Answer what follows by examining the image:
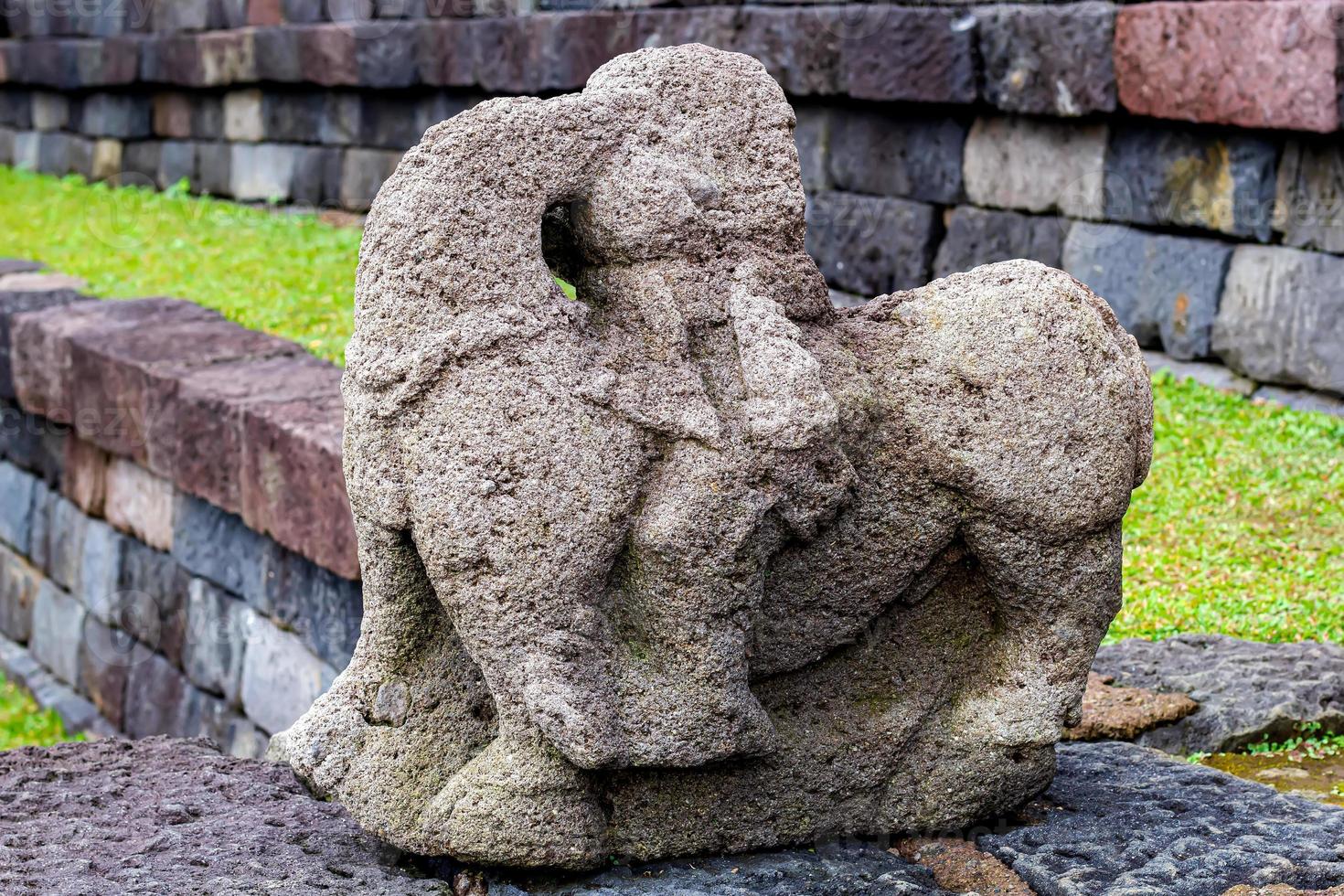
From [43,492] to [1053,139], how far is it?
4.65m

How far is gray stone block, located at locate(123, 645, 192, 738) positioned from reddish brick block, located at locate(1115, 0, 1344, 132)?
4.20 meters

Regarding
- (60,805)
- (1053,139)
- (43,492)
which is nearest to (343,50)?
(43,492)

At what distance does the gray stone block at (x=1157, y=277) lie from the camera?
243 inches

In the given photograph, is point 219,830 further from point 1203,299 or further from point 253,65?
point 253,65

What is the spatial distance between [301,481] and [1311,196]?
3576 millimetres

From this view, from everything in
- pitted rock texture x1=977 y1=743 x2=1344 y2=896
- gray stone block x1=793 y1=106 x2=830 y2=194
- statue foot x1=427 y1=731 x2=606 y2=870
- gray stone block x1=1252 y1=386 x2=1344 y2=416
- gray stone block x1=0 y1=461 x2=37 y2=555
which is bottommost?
gray stone block x1=0 y1=461 x2=37 y2=555

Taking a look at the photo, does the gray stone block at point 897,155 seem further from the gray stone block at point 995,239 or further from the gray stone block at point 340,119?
the gray stone block at point 340,119

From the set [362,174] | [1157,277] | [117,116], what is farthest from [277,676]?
[117,116]

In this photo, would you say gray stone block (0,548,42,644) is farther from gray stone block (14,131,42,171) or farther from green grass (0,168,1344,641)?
gray stone block (14,131,42,171)

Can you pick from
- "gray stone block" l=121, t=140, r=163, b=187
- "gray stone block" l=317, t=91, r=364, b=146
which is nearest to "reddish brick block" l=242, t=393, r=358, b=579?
"gray stone block" l=317, t=91, r=364, b=146

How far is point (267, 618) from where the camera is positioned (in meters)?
5.50

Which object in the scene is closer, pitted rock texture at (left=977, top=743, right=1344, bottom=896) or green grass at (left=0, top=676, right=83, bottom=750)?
pitted rock texture at (left=977, top=743, right=1344, bottom=896)

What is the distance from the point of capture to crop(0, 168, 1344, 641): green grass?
13.8 ft

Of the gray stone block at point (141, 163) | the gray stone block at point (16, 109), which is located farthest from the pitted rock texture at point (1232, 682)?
the gray stone block at point (16, 109)
